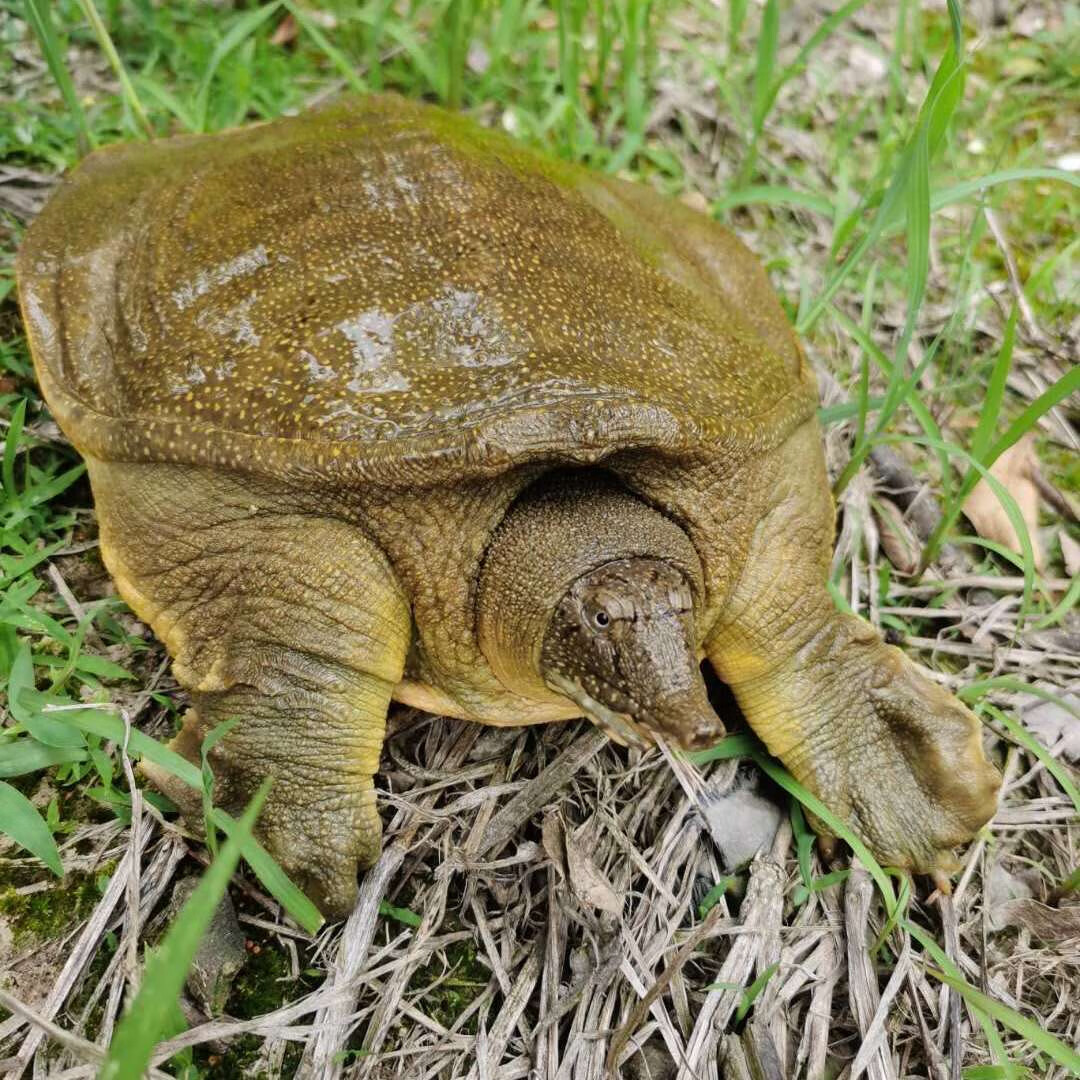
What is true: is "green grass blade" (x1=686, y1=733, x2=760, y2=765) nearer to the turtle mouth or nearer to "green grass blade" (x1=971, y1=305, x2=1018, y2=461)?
the turtle mouth

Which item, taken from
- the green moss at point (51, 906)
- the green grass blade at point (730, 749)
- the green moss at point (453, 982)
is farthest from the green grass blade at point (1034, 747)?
the green moss at point (51, 906)

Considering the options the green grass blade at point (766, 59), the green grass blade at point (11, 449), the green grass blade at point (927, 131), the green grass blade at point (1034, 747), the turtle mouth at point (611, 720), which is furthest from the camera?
the green grass blade at point (766, 59)

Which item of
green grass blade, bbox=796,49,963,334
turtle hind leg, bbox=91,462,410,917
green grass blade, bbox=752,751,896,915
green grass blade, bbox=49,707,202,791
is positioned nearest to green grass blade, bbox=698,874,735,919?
green grass blade, bbox=752,751,896,915

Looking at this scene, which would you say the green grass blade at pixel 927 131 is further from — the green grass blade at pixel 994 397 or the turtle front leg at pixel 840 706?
the turtle front leg at pixel 840 706

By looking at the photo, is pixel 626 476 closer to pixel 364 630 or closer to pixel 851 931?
pixel 364 630

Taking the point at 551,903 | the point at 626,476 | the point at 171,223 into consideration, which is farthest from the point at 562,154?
the point at 551,903
